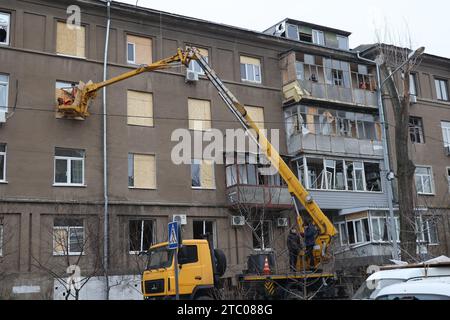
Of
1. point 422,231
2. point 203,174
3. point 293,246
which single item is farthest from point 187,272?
point 203,174

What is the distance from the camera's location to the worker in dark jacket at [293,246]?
19.8 metres

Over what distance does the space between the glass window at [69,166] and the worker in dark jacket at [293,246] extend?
1076 centimetres

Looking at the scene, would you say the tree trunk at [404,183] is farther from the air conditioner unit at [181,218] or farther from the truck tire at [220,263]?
the air conditioner unit at [181,218]

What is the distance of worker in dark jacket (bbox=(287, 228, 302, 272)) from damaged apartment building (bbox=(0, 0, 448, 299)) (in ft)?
9.63

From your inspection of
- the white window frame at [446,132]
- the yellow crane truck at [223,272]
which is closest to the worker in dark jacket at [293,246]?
the yellow crane truck at [223,272]

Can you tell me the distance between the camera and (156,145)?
90.7ft

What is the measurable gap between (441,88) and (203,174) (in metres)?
20.1

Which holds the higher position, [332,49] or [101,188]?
[332,49]

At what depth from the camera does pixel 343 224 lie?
105ft

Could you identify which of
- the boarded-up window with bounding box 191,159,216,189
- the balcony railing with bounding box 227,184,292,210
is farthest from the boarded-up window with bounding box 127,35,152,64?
the balcony railing with bounding box 227,184,292,210

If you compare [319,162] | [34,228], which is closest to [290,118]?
[319,162]
